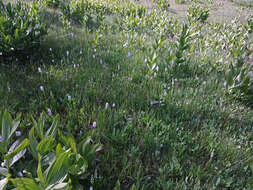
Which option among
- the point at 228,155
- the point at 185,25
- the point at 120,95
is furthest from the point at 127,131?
the point at 185,25

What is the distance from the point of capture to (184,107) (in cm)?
256

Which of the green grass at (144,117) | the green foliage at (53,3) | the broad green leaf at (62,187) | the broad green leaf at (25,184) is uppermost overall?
the green foliage at (53,3)

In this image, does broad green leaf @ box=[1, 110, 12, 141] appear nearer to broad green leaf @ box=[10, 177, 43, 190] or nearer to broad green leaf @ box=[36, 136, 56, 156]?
broad green leaf @ box=[36, 136, 56, 156]

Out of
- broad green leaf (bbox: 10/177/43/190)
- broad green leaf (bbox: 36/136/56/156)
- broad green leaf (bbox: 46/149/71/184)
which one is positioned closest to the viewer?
broad green leaf (bbox: 10/177/43/190)

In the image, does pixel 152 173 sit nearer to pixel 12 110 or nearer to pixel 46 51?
pixel 12 110

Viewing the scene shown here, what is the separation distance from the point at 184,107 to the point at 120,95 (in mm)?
900

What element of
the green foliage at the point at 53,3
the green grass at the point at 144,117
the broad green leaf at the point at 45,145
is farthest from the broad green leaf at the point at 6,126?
the green foliage at the point at 53,3

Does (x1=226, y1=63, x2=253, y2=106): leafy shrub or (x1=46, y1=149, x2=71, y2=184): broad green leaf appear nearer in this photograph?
(x1=46, y1=149, x2=71, y2=184): broad green leaf

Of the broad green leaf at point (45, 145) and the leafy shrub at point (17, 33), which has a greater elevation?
the leafy shrub at point (17, 33)

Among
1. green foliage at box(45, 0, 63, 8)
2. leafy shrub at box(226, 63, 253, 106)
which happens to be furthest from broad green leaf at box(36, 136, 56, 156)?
green foliage at box(45, 0, 63, 8)

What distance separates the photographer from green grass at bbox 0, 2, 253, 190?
1744 mm

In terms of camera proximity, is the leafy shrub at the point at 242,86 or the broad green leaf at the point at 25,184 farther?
the leafy shrub at the point at 242,86

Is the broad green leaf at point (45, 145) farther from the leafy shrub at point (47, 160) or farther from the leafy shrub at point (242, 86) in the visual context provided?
the leafy shrub at point (242, 86)

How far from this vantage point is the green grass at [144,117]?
1744mm
